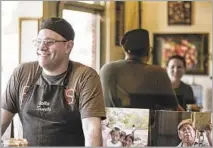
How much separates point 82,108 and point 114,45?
28 centimetres

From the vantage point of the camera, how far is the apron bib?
989 mm

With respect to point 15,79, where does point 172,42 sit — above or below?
above

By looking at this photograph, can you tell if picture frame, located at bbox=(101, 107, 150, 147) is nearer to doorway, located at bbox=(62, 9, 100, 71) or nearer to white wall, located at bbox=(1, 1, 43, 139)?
doorway, located at bbox=(62, 9, 100, 71)

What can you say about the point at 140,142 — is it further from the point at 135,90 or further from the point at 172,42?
the point at 172,42

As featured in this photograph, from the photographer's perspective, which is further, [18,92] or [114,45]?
[114,45]

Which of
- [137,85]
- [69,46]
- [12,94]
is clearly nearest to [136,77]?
[137,85]

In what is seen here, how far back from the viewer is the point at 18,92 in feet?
3.39

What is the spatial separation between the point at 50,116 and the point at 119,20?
415 millimetres

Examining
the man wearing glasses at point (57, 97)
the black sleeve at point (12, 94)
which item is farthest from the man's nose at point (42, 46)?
the black sleeve at point (12, 94)

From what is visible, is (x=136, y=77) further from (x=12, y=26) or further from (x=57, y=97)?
(x=12, y=26)

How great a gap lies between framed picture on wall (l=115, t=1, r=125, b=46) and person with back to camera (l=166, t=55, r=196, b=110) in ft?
0.63

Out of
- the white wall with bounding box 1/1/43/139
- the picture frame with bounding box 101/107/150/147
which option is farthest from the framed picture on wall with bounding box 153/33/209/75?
the white wall with bounding box 1/1/43/139

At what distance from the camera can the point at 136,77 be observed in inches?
46.3

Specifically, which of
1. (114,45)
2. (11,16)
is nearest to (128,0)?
(114,45)
